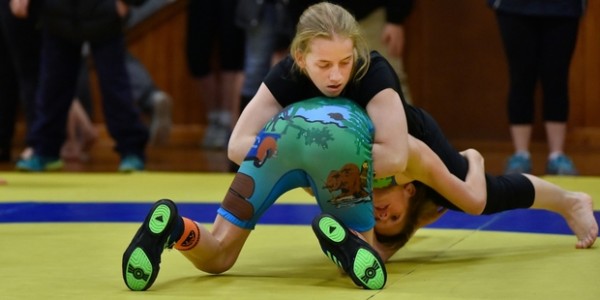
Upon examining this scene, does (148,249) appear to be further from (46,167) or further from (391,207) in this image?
(46,167)

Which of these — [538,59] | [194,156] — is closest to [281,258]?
[538,59]

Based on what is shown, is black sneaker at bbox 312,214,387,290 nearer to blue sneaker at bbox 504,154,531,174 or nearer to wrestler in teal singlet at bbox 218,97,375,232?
wrestler in teal singlet at bbox 218,97,375,232

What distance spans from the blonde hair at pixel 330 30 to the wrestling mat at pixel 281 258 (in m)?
0.53

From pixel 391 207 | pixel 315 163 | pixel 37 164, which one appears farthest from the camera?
pixel 37 164

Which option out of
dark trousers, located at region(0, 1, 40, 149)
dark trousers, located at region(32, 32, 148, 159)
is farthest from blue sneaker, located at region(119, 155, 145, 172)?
dark trousers, located at region(0, 1, 40, 149)

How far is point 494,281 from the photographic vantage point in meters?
2.64

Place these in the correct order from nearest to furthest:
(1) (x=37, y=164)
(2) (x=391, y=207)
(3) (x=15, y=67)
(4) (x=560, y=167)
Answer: (2) (x=391, y=207) → (4) (x=560, y=167) → (1) (x=37, y=164) → (3) (x=15, y=67)

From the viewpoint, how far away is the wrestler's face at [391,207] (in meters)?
2.94

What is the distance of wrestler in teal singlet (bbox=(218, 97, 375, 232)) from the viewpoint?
263 cm

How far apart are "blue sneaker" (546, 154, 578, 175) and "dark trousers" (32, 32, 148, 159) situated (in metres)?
1.97

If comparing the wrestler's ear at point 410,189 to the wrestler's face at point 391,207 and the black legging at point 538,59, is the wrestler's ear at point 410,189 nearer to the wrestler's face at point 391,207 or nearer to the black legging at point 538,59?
the wrestler's face at point 391,207

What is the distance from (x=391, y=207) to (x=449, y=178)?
0.56 ft

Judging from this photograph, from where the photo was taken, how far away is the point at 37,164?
573 centimetres

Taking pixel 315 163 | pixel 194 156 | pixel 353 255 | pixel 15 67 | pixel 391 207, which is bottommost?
pixel 194 156
